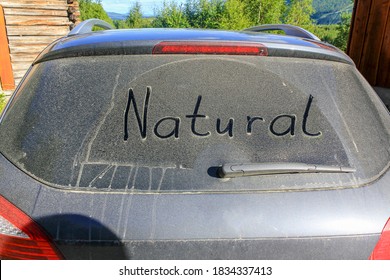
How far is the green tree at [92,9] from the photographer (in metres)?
29.9

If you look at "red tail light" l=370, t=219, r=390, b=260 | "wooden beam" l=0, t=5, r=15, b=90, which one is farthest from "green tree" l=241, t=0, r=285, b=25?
"red tail light" l=370, t=219, r=390, b=260

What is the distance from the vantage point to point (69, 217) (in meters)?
1.04

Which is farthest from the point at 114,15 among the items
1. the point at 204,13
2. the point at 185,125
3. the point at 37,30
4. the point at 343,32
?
the point at 185,125

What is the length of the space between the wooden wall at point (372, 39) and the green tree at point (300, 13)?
17.8 metres

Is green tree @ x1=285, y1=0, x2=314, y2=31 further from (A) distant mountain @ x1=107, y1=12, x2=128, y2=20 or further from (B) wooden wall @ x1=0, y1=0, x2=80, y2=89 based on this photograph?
(A) distant mountain @ x1=107, y1=12, x2=128, y2=20

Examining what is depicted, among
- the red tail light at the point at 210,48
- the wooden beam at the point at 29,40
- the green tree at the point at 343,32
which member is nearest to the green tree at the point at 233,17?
the wooden beam at the point at 29,40

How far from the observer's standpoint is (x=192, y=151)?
1169 mm

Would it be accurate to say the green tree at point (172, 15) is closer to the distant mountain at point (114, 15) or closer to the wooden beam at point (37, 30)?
the wooden beam at point (37, 30)

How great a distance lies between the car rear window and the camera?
44.5 inches

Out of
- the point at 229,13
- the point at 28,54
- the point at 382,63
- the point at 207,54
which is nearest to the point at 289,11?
the point at 229,13

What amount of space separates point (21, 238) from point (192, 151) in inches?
27.1

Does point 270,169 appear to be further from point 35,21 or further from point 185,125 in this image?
point 35,21

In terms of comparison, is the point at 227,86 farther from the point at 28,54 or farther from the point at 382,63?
the point at 28,54

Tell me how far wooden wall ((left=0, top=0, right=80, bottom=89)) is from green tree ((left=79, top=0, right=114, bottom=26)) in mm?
23782
